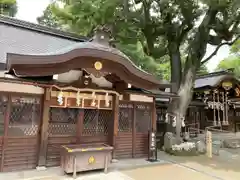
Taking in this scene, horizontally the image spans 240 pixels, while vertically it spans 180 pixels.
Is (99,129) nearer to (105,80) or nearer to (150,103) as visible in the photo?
(105,80)

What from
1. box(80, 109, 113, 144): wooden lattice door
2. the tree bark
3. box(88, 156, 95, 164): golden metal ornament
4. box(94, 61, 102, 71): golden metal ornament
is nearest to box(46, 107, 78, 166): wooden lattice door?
box(80, 109, 113, 144): wooden lattice door

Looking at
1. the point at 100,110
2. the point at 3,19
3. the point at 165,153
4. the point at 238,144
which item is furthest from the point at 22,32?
the point at 238,144

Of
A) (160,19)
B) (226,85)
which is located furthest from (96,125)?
(226,85)

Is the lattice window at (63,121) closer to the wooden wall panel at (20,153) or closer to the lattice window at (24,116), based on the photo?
the lattice window at (24,116)

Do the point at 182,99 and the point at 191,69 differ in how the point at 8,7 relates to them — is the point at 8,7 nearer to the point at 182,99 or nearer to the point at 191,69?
the point at 191,69

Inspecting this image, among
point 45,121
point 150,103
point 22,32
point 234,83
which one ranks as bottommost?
point 45,121

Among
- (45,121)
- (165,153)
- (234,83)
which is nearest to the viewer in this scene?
(45,121)

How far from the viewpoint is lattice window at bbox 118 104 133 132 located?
25.2 feet

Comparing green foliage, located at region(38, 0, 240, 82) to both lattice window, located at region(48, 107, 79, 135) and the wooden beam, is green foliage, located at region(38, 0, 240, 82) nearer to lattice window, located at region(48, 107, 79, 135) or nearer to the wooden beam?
the wooden beam

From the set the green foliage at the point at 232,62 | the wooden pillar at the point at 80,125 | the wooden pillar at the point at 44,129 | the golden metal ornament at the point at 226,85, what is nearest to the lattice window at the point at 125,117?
the wooden pillar at the point at 80,125

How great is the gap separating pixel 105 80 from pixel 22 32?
3.96m

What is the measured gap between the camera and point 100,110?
745cm

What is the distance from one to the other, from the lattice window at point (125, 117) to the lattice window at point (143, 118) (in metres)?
0.32

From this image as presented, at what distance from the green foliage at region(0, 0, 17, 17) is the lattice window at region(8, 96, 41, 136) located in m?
19.4
